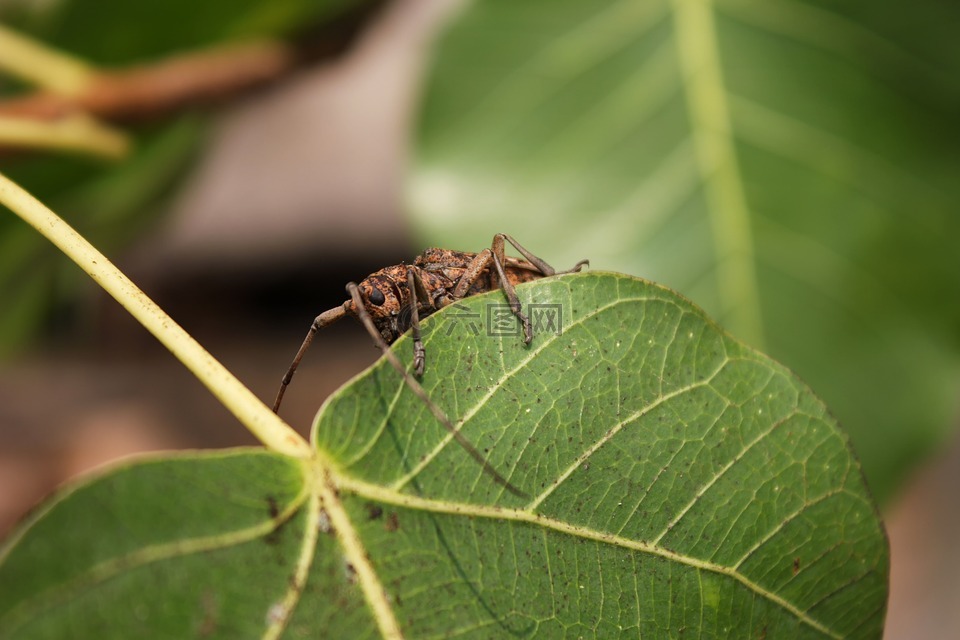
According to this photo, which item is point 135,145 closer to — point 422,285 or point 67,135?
point 67,135

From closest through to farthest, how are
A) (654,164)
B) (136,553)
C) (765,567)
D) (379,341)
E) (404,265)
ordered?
1. (136,553)
2. (765,567)
3. (379,341)
4. (404,265)
5. (654,164)

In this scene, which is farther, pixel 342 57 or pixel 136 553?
pixel 342 57

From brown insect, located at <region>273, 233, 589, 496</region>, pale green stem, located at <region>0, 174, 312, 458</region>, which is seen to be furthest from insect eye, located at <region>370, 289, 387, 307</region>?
pale green stem, located at <region>0, 174, 312, 458</region>

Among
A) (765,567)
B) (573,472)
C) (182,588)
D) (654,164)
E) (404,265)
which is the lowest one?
(765,567)

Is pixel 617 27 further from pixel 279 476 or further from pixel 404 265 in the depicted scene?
pixel 279 476

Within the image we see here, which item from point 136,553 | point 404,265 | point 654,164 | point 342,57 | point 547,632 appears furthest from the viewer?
point 342,57

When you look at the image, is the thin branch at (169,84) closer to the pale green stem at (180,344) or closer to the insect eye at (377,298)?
the insect eye at (377,298)

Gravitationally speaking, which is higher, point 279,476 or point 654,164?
point 654,164

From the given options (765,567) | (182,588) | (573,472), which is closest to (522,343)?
(573,472)
